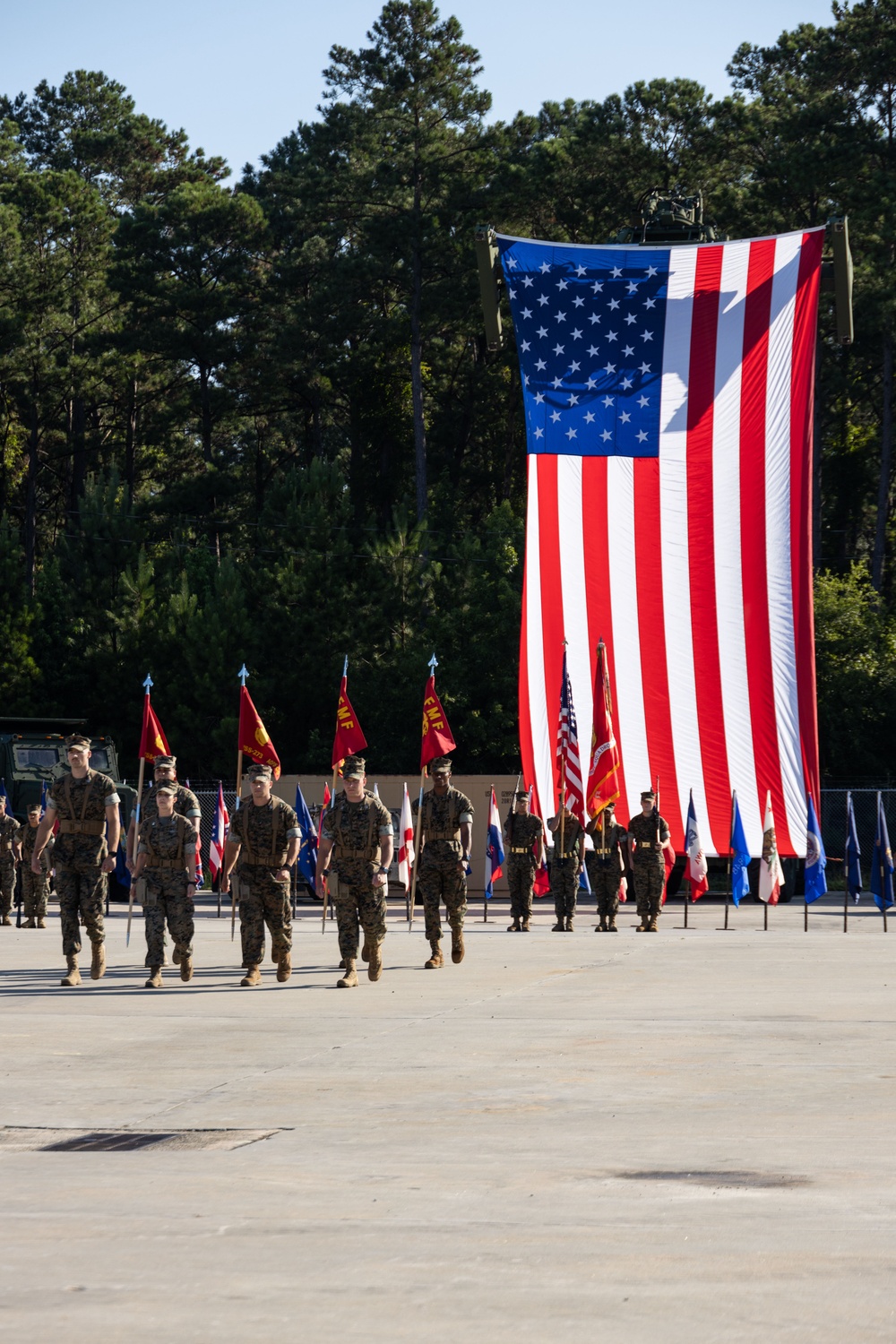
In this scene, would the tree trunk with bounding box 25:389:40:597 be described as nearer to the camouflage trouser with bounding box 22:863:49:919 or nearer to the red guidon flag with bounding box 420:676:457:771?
the camouflage trouser with bounding box 22:863:49:919

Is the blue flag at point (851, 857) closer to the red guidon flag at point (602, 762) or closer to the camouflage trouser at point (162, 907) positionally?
the red guidon flag at point (602, 762)

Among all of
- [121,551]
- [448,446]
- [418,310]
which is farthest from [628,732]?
[448,446]

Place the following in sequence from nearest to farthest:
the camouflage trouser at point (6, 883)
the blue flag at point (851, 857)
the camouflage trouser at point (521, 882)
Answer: the camouflage trouser at point (521, 882)
the blue flag at point (851, 857)
the camouflage trouser at point (6, 883)

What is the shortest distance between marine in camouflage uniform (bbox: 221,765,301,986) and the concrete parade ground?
508 mm

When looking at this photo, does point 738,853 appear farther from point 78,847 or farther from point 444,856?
point 78,847

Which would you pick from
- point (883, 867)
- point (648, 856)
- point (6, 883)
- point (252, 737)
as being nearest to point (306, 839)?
point (6, 883)

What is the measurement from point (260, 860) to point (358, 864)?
75cm

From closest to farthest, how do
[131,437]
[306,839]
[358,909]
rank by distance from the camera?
[358,909]
[306,839]
[131,437]

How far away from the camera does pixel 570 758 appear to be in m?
22.8

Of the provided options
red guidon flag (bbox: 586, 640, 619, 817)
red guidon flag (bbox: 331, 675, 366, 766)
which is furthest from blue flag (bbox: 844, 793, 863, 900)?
red guidon flag (bbox: 331, 675, 366, 766)

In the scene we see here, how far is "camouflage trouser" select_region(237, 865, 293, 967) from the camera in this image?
13953 millimetres

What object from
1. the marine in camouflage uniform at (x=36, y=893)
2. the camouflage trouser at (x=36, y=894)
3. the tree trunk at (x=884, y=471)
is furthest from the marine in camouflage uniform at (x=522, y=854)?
the tree trunk at (x=884, y=471)

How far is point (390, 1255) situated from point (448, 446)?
55.3 m

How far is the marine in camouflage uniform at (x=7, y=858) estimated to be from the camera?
24.0 m
